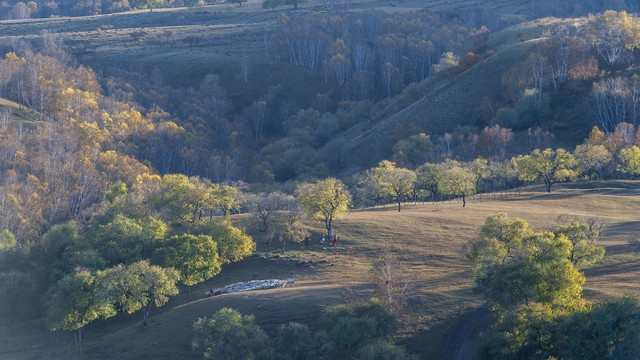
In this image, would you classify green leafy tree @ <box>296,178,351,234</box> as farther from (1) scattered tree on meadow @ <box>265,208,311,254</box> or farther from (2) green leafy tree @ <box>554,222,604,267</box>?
(2) green leafy tree @ <box>554,222,604,267</box>

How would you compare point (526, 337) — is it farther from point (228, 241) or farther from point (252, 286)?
point (228, 241)

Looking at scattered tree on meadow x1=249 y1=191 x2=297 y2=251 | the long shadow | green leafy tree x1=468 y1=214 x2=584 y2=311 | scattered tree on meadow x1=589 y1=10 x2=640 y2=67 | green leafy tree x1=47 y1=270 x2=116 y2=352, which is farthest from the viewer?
scattered tree on meadow x1=589 y1=10 x2=640 y2=67

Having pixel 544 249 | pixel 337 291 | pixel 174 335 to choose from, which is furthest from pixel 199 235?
pixel 544 249

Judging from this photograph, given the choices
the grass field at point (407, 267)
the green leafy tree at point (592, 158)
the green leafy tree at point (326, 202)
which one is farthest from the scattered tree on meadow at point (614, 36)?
the green leafy tree at point (326, 202)

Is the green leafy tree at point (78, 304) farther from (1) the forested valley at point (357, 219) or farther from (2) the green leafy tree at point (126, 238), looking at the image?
(2) the green leafy tree at point (126, 238)

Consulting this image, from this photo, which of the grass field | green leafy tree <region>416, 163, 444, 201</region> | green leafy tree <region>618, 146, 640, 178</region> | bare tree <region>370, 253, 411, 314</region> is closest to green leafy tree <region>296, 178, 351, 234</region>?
the grass field

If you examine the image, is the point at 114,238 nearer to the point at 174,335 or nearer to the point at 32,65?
the point at 174,335
